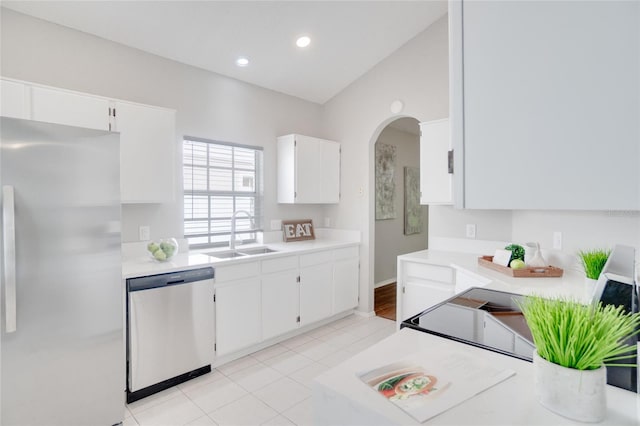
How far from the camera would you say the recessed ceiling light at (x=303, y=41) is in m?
3.13

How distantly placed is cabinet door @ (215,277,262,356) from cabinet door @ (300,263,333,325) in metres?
0.56

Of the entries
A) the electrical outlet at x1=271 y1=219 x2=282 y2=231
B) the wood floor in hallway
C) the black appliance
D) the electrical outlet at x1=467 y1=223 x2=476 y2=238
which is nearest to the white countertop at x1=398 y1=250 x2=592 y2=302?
the black appliance

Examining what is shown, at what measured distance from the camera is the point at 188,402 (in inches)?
89.8

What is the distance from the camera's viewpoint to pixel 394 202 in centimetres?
548

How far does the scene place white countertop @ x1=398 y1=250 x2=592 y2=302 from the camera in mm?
1696

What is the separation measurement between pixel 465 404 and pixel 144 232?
9.27ft

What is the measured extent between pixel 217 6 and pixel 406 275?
2810 millimetres

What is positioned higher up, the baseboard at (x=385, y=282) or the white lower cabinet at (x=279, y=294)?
the white lower cabinet at (x=279, y=294)

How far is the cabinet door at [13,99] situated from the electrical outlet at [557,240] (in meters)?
3.69

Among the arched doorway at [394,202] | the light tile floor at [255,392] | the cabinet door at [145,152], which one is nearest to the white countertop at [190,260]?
the cabinet door at [145,152]

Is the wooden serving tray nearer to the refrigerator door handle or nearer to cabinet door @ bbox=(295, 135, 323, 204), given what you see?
cabinet door @ bbox=(295, 135, 323, 204)

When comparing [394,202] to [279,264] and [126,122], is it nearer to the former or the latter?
[279,264]

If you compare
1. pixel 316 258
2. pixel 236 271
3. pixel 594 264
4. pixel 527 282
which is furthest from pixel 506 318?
pixel 316 258

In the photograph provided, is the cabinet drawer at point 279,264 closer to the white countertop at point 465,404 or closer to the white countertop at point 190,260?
the white countertop at point 190,260
